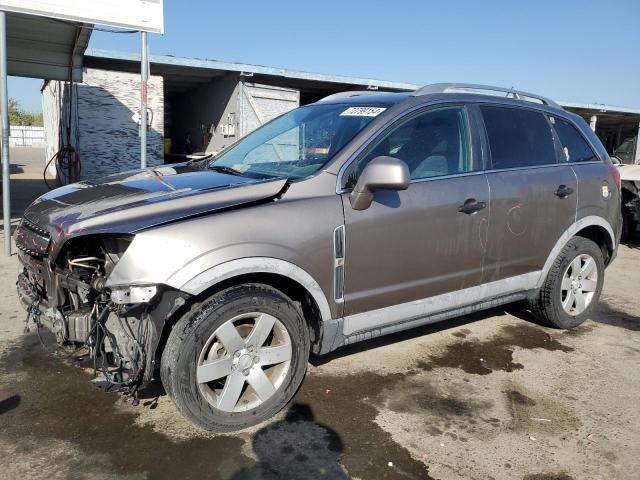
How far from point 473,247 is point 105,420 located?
262 centimetres

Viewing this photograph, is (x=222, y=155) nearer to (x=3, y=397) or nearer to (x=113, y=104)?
(x=3, y=397)

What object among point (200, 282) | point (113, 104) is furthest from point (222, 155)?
point (113, 104)

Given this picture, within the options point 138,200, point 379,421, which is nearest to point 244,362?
point 379,421

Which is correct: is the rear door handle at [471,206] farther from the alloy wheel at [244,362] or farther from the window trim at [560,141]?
Answer: the alloy wheel at [244,362]

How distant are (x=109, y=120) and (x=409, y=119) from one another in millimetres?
11137

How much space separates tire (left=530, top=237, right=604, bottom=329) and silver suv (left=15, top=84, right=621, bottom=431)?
0.08 ft

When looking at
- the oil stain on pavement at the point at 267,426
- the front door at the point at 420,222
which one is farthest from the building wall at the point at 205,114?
the oil stain on pavement at the point at 267,426

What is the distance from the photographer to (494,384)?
3.62m

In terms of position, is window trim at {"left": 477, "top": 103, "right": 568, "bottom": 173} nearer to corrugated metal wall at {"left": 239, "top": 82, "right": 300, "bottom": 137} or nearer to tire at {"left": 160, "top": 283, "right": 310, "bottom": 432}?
tire at {"left": 160, "top": 283, "right": 310, "bottom": 432}

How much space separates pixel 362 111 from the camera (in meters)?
3.63

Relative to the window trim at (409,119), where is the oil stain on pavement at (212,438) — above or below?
below


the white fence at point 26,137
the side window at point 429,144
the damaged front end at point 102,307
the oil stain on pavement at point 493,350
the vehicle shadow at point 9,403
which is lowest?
the vehicle shadow at point 9,403

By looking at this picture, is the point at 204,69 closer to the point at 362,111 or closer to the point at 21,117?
the point at 362,111

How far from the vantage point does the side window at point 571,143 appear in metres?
4.46
